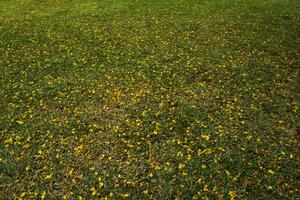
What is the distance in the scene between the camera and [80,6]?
2417 cm

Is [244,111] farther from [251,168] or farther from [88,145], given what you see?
[88,145]

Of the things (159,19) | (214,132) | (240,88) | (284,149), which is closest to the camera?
(284,149)

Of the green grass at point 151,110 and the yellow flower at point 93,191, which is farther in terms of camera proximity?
the green grass at point 151,110

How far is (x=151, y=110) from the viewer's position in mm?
11078

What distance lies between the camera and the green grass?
329 inches

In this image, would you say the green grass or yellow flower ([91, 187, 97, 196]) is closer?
yellow flower ([91, 187, 97, 196])

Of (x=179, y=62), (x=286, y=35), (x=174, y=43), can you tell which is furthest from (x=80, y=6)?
(x=286, y=35)

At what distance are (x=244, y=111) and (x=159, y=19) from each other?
38.8 ft

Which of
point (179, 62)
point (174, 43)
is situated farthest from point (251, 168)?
point (174, 43)

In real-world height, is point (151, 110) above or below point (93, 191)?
above

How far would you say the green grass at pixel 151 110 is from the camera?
27.4ft

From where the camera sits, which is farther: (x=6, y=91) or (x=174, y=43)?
(x=174, y=43)

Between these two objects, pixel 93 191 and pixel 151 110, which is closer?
pixel 93 191

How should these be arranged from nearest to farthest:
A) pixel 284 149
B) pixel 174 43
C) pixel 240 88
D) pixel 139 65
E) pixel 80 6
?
pixel 284 149
pixel 240 88
pixel 139 65
pixel 174 43
pixel 80 6
